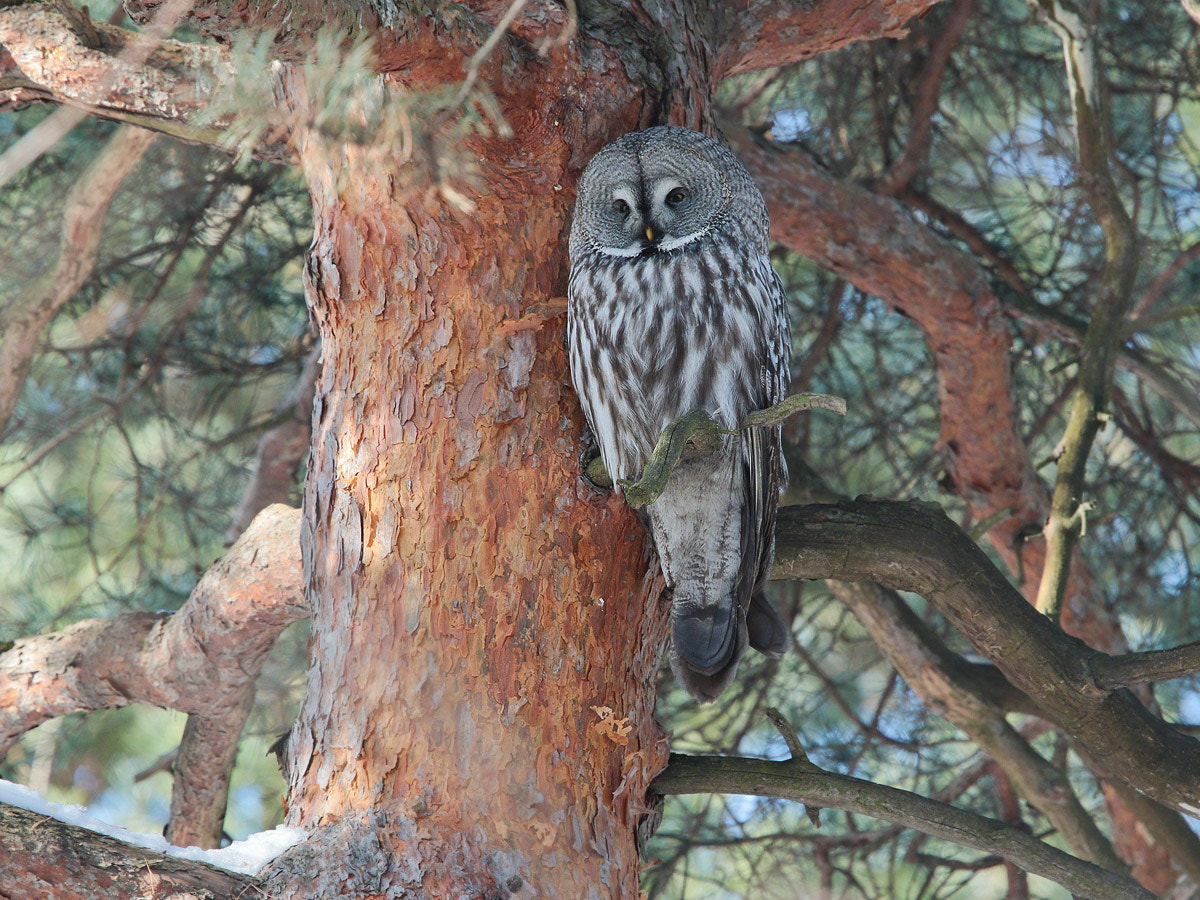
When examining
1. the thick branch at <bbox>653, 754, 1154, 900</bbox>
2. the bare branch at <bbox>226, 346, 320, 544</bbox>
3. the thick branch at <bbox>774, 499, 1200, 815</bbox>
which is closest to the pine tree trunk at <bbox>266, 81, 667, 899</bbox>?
the thick branch at <bbox>653, 754, 1154, 900</bbox>

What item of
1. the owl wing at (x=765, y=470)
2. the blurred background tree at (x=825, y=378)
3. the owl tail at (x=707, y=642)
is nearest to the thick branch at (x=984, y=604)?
the owl wing at (x=765, y=470)

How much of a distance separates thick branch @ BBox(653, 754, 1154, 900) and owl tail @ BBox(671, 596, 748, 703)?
17 centimetres

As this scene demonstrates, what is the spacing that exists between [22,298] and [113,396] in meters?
0.87

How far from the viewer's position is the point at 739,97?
4258 millimetres

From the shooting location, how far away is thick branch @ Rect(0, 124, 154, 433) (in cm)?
286

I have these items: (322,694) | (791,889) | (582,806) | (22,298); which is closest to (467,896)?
(582,806)

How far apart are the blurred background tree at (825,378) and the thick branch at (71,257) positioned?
1.94 ft

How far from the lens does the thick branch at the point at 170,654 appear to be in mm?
2744

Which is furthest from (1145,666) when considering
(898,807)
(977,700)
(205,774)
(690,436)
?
(205,774)

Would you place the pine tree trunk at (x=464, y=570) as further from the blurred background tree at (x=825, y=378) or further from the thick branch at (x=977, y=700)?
the blurred background tree at (x=825, y=378)

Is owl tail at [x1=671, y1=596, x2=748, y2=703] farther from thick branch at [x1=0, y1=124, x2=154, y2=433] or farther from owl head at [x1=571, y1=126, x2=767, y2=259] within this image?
thick branch at [x1=0, y1=124, x2=154, y2=433]

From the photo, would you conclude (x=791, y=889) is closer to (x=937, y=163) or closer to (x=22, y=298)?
(x=937, y=163)

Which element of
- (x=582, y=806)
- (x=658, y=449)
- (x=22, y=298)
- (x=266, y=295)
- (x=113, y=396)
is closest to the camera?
(x=658, y=449)

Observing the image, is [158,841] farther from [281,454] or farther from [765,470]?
[281,454]
